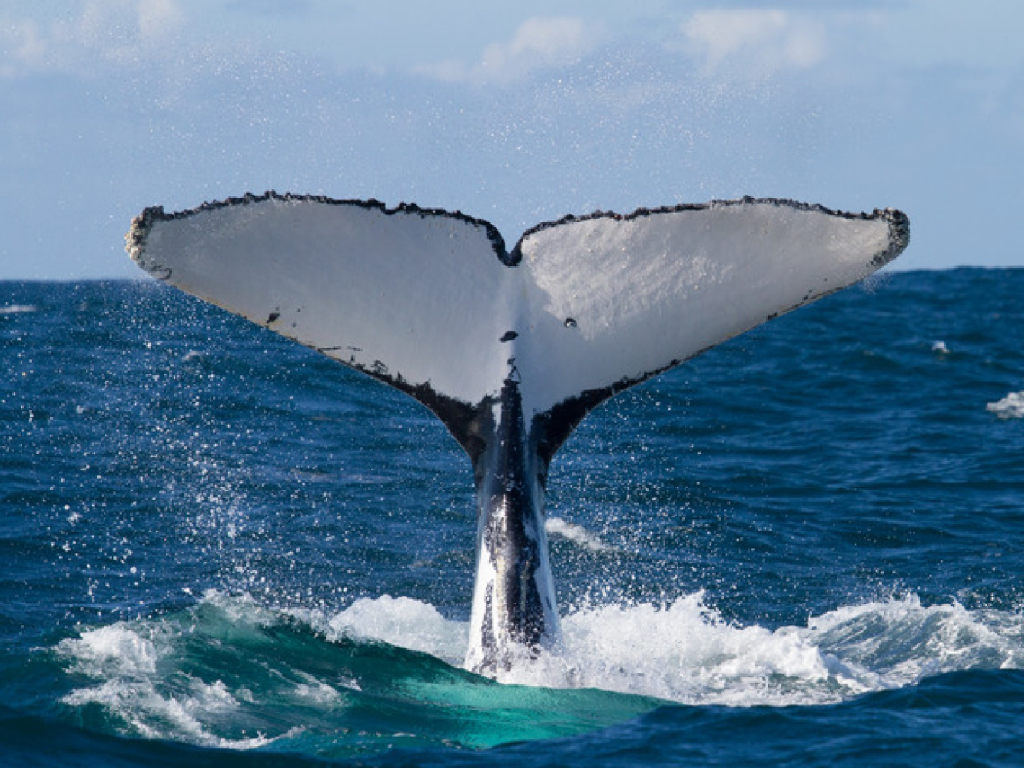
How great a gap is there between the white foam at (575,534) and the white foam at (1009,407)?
10.1 m

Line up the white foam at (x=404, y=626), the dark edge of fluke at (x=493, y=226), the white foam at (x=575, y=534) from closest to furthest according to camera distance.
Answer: the dark edge of fluke at (x=493, y=226) → the white foam at (x=404, y=626) → the white foam at (x=575, y=534)

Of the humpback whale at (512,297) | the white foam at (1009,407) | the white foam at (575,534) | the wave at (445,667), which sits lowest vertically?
the wave at (445,667)

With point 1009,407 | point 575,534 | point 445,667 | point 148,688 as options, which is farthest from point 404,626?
point 1009,407

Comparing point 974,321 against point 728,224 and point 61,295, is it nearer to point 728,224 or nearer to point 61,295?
point 61,295

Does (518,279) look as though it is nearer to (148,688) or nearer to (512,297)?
(512,297)

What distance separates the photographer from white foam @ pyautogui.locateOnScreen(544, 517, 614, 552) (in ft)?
41.5

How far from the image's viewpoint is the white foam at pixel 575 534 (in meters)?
12.6

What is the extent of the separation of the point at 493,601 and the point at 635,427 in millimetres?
11583

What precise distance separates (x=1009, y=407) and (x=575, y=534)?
11.4 m

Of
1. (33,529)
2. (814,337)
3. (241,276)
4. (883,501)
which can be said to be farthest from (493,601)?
(814,337)

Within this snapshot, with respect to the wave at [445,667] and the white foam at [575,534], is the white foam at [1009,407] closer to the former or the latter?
the white foam at [575,534]

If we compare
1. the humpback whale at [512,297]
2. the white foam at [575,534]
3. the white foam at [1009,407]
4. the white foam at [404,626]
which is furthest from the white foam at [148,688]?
the white foam at [1009,407]

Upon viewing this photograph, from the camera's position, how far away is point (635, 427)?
18766 millimetres

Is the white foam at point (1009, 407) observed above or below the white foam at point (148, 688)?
above
